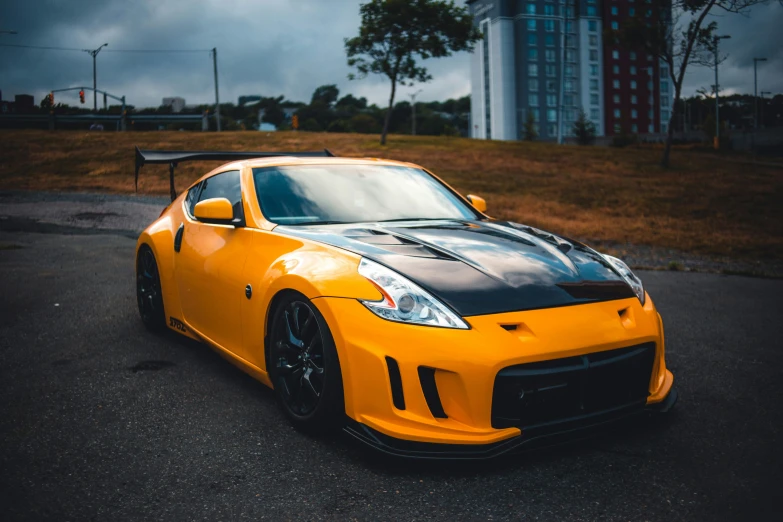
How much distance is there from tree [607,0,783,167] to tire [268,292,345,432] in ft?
80.4

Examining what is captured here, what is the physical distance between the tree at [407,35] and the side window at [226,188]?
27.5 meters

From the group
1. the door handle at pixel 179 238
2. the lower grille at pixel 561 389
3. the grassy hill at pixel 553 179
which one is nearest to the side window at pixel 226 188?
the door handle at pixel 179 238

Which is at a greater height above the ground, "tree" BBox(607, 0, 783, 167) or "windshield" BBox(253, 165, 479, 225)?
"tree" BBox(607, 0, 783, 167)

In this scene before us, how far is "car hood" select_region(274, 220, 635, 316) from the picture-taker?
2902mm

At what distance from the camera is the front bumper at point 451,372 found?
268 cm

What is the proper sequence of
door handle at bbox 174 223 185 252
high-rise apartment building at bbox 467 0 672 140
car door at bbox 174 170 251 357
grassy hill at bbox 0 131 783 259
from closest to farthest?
car door at bbox 174 170 251 357
door handle at bbox 174 223 185 252
grassy hill at bbox 0 131 783 259
high-rise apartment building at bbox 467 0 672 140

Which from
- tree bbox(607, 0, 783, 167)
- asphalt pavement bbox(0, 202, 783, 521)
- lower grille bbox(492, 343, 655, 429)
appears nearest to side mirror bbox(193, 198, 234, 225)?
asphalt pavement bbox(0, 202, 783, 521)


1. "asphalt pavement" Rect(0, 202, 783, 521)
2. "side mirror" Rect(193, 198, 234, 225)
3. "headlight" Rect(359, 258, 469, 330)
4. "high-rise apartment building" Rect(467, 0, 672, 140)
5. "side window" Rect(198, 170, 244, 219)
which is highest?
"high-rise apartment building" Rect(467, 0, 672, 140)

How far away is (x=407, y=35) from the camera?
3197cm

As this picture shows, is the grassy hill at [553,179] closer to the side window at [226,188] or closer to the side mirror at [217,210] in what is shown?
the side window at [226,188]

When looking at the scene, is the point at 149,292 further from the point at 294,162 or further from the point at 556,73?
the point at 556,73

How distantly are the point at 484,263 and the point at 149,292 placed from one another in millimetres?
3129

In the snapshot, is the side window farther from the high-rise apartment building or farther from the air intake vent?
the high-rise apartment building

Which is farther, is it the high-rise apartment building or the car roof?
the high-rise apartment building
